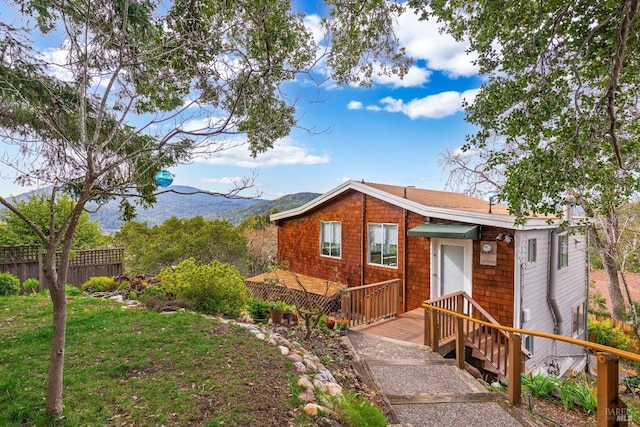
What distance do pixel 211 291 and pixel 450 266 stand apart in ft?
18.7

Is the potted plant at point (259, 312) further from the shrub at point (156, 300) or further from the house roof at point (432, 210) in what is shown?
the house roof at point (432, 210)

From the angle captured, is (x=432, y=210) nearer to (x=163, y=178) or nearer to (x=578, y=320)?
(x=163, y=178)

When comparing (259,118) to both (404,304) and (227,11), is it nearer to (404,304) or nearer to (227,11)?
(227,11)

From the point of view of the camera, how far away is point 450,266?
8562 millimetres

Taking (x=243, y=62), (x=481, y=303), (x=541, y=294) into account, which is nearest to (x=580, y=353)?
(x=541, y=294)

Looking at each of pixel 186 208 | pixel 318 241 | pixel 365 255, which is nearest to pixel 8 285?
pixel 318 241

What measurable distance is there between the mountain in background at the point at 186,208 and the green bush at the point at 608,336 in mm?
11810

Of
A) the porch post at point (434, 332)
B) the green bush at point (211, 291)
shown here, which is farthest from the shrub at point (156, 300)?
the porch post at point (434, 332)

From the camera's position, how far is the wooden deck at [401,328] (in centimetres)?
694

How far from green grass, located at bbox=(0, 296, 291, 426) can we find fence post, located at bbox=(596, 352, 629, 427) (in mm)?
2733

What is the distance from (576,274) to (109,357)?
42.7ft

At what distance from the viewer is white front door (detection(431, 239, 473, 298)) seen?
8.16m

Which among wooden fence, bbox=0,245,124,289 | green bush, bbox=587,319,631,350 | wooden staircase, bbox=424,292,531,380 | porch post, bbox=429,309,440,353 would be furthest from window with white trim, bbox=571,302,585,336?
wooden fence, bbox=0,245,124,289

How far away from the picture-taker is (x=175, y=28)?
4199 millimetres
